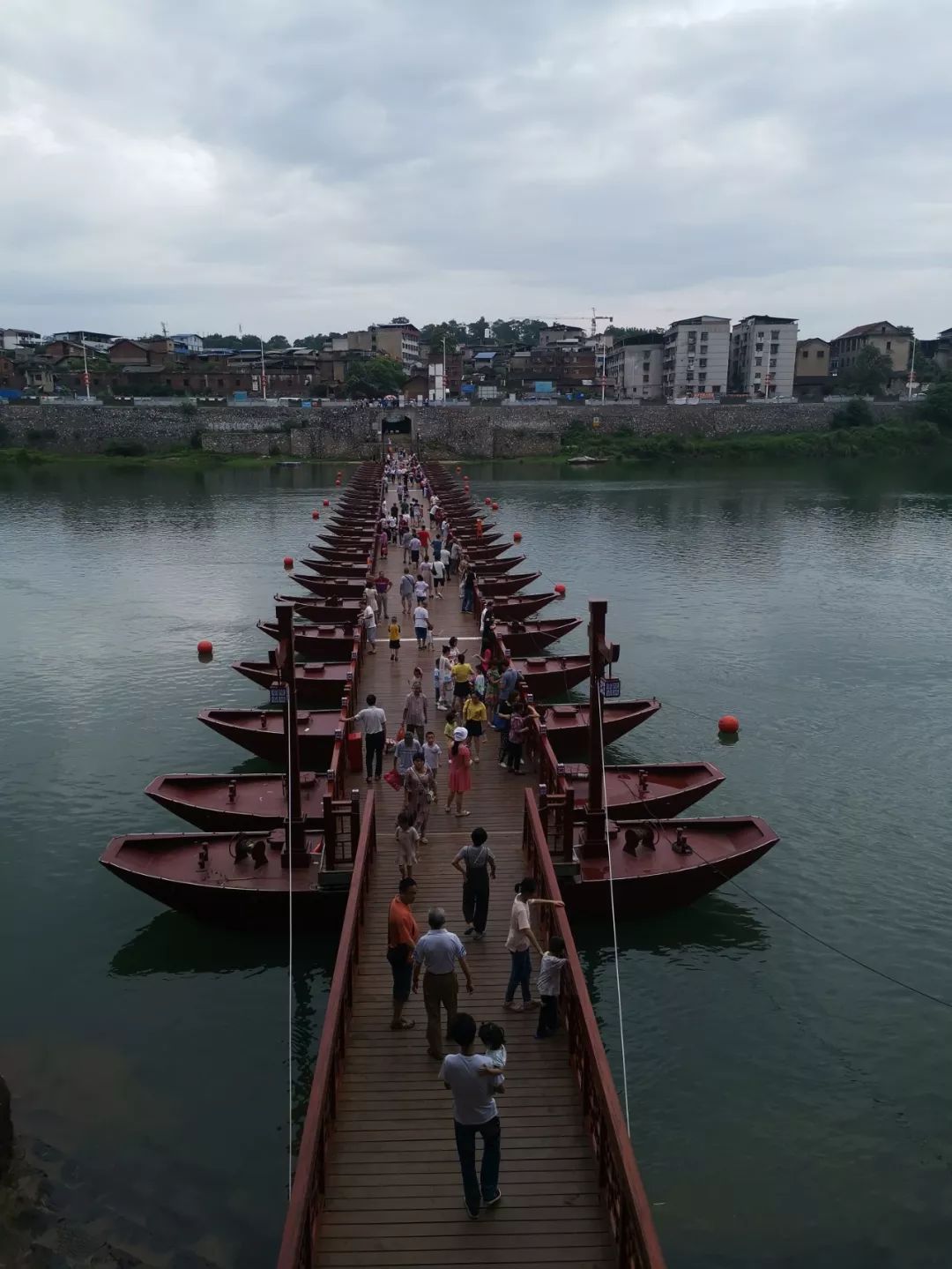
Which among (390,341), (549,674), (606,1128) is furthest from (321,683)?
(390,341)

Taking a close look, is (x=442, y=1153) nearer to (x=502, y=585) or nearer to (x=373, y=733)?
(x=373, y=733)

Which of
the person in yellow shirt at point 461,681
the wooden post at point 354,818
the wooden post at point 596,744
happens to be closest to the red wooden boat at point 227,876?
the wooden post at point 354,818

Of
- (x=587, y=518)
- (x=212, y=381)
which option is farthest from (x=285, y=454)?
(x=587, y=518)

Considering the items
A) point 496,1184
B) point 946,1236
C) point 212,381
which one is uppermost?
point 212,381

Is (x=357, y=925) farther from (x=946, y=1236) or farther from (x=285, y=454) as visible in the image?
(x=285, y=454)

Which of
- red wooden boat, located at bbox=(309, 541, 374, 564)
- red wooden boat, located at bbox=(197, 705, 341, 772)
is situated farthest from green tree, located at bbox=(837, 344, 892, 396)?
red wooden boat, located at bbox=(197, 705, 341, 772)

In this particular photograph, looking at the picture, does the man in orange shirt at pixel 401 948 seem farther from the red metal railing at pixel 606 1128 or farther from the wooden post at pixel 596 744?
the wooden post at pixel 596 744
